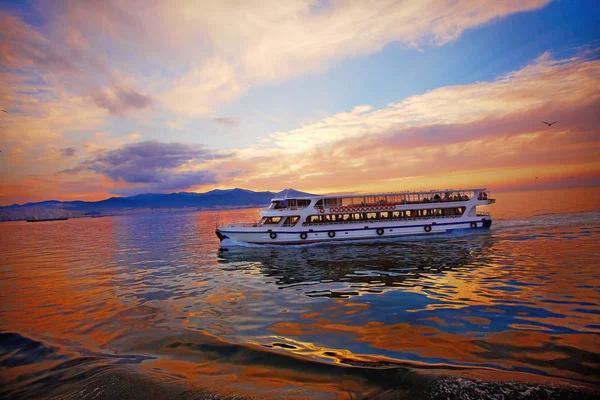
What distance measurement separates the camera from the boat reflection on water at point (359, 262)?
1712 cm

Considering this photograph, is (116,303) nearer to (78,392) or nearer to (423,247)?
(78,392)

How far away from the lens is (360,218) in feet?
126

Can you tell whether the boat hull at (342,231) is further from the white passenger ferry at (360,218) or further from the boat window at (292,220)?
the boat window at (292,220)

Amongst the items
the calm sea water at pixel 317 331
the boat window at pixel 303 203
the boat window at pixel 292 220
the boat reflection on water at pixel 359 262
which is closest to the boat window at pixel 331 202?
the boat window at pixel 303 203

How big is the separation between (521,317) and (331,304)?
23.0ft

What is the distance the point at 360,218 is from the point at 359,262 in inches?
609

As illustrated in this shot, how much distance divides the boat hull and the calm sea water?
13.3 metres

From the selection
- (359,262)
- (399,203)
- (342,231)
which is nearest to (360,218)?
(342,231)

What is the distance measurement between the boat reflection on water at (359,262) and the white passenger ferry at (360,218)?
2.20 m

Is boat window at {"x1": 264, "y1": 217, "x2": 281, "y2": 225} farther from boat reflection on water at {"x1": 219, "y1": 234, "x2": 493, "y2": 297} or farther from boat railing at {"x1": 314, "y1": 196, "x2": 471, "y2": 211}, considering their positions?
boat railing at {"x1": 314, "y1": 196, "x2": 471, "y2": 211}

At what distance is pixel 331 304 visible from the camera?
13.1 meters

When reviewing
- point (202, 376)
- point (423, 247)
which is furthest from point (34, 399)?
point (423, 247)

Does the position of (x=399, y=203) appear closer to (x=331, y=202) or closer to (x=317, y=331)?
(x=331, y=202)

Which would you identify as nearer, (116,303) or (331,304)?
(331,304)
